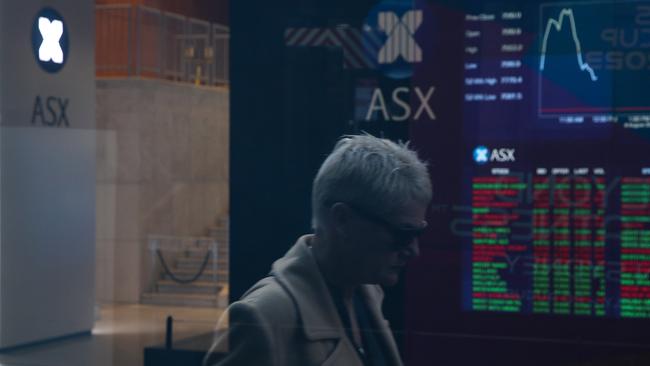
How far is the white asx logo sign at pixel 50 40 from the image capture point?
9.00 m

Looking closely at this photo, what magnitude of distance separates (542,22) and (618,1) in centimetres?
45

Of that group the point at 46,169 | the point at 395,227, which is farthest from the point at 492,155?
the point at 395,227

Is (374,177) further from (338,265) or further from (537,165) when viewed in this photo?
(537,165)

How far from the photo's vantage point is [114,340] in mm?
8961

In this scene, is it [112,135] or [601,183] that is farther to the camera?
[112,135]

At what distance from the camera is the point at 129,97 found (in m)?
9.05

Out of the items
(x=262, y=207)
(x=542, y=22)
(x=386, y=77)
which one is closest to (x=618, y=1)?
(x=542, y=22)

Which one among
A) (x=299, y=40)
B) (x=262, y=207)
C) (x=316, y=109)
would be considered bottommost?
(x=262, y=207)

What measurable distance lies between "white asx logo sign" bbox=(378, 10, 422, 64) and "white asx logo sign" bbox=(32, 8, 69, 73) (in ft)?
10.5

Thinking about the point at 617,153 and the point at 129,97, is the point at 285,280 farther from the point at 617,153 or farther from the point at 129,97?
the point at 129,97

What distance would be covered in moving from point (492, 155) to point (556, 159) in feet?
1.28

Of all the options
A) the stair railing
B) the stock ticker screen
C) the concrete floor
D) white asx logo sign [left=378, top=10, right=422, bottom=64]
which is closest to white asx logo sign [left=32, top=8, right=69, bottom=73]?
the stair railing

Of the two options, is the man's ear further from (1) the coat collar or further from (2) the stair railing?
(2) the stair railing

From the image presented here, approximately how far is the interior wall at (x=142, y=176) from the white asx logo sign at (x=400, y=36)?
174 centimetres
